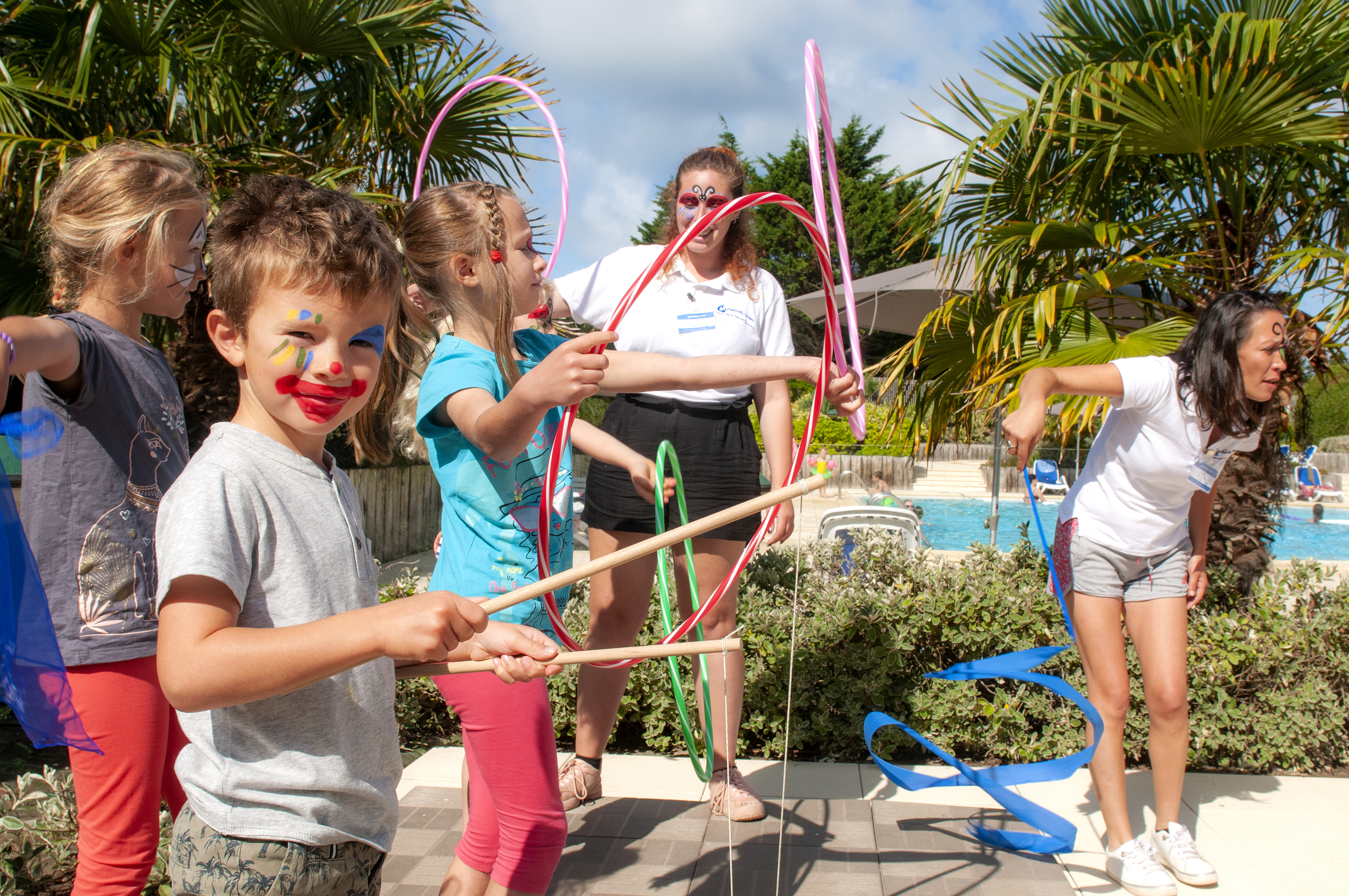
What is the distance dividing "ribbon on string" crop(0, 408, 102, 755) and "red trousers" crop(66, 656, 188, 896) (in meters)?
0.17

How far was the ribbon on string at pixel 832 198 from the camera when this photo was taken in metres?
2.18

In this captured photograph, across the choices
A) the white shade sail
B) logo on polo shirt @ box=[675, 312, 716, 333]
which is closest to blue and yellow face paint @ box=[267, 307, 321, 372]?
logo on polo shirt @ box=[675, 312, 716, 333]

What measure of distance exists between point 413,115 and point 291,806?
566 cm

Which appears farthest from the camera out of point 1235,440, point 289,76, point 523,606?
point 289,76

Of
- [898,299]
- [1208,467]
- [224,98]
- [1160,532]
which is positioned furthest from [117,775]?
[898,299]

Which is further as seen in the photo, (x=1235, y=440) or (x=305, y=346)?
(x=1235, y=440)

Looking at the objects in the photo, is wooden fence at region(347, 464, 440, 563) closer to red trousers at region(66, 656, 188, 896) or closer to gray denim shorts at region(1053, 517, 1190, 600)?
gray denim shorts at region(1053, 517, 1190, 600)

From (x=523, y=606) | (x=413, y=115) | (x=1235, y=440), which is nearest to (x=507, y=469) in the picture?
(x=523, y=606)

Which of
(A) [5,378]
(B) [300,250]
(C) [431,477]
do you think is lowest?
(C) [431,477]

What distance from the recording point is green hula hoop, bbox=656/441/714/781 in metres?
2.50

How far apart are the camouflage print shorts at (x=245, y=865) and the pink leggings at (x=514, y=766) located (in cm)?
52

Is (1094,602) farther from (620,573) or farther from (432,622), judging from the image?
(432,622)

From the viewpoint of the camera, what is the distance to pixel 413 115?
6.09 metres

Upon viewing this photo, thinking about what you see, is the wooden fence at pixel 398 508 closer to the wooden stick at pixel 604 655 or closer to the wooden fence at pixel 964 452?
the wooden stick at pixel 604 655
